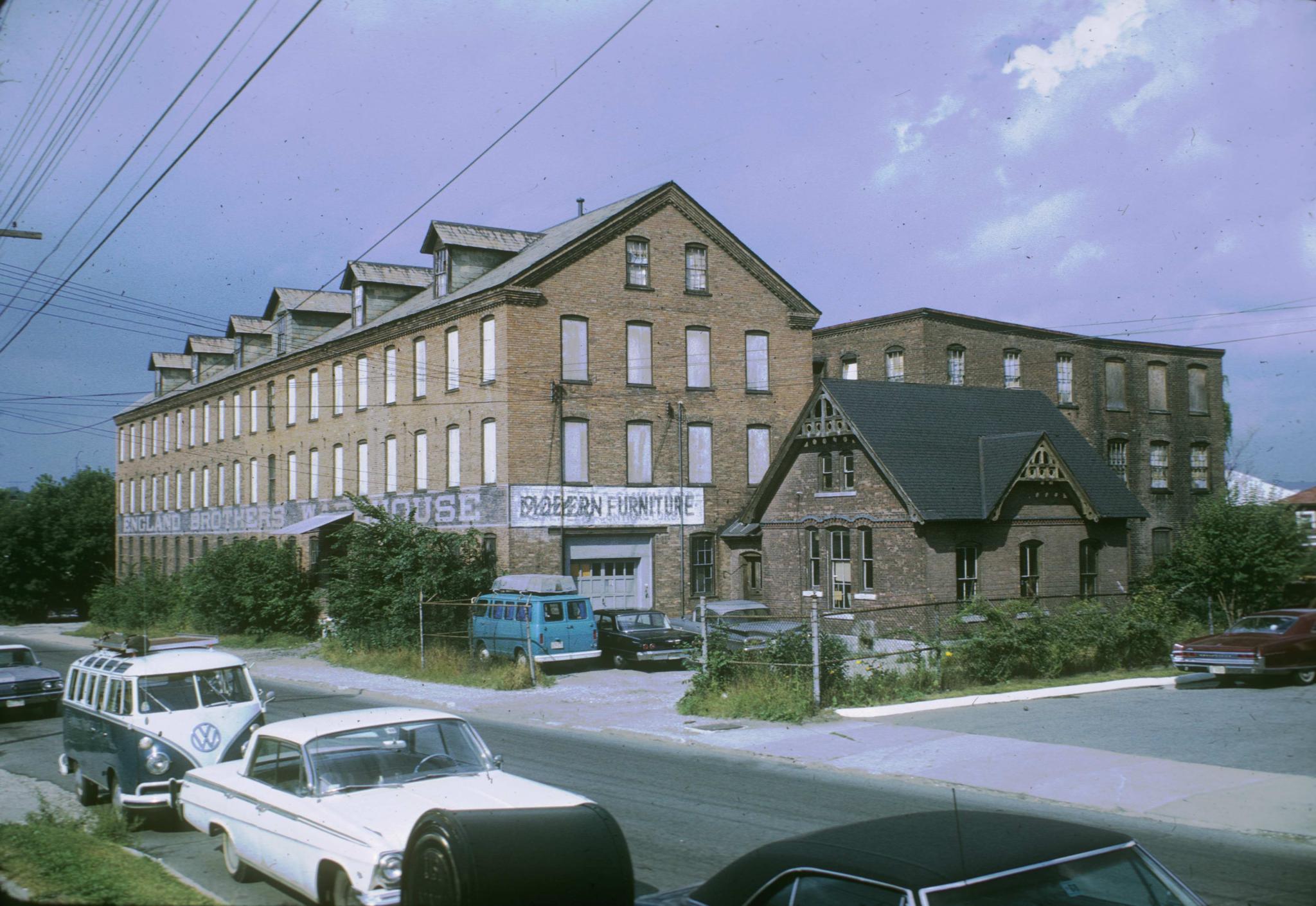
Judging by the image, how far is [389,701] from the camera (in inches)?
900

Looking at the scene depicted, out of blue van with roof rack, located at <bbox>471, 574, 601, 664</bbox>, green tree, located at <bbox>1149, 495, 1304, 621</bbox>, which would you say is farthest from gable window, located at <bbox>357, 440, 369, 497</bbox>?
green tree, located at <bbox>1149, 495, 1304, 621</bbox>

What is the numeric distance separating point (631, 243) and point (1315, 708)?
2401 cm

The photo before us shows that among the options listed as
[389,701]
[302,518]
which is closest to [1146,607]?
[389,701]

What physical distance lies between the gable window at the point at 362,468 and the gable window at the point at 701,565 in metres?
13.0

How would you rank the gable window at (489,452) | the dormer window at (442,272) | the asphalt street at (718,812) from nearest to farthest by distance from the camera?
the asphalt street at (718,812)
the gable window at (489,452)
the dormer window at (442,272)

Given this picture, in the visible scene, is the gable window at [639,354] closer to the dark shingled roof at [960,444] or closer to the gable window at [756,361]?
the gable window at [756,361]

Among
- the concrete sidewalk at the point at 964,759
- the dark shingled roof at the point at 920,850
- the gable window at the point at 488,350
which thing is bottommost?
the concrete sidewalk at the point at 964,759

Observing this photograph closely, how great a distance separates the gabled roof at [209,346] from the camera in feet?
197

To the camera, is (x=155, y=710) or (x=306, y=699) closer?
(x=155, y=710)

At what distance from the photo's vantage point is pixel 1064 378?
4897 centimetres

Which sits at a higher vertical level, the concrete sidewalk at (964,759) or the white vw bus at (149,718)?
the white vw bus at (149,718)

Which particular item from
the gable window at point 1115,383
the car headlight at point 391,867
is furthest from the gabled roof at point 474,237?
the car headlight at point 391,867

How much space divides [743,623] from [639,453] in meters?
9.89

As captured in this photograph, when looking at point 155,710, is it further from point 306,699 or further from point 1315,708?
point 1315,708
